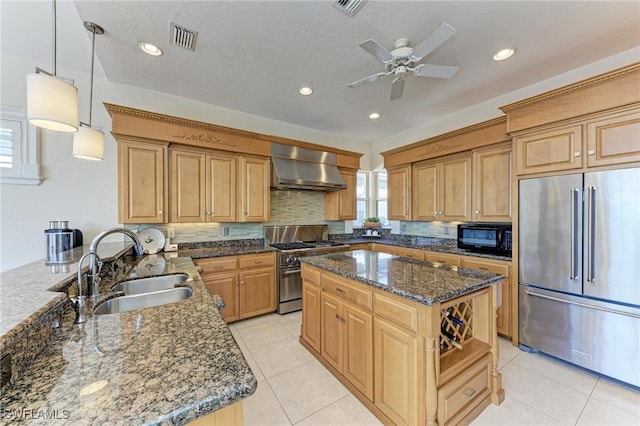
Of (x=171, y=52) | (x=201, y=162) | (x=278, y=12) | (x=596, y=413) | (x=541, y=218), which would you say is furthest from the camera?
(x=201, y=162)

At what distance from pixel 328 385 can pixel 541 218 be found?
2609 mm

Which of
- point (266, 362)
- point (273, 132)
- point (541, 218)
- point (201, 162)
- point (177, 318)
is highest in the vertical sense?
point (273, 132)

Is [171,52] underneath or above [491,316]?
above

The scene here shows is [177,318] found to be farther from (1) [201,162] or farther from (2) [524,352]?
(2) [524,352]

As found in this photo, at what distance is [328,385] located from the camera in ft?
6.80

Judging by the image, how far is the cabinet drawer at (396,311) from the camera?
1.49 m

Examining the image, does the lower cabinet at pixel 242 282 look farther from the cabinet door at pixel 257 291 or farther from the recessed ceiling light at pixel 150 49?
the recessed ceiling light at pixel 150 49

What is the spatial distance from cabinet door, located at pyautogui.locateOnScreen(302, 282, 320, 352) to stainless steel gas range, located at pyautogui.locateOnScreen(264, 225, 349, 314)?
856 millimetres

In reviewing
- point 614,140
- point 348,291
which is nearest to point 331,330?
point 348,291

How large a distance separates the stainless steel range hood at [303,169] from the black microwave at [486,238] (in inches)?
77.0

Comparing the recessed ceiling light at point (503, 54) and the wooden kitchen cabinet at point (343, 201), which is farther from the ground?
the recessed ceiling light at point (503, 54)

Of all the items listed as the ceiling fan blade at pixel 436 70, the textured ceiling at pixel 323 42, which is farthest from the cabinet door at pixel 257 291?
the ceiling fan blade at pixel 436 70

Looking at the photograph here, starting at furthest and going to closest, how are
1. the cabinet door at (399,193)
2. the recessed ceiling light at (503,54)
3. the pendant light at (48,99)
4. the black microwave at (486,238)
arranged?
the cabinet door at (399,193) < the black microwave at (486,238) < the recessed ceiling light at (503,54) < the pendant light at (48,99)

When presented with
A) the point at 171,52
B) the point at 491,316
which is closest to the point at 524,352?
the point at 491,316
